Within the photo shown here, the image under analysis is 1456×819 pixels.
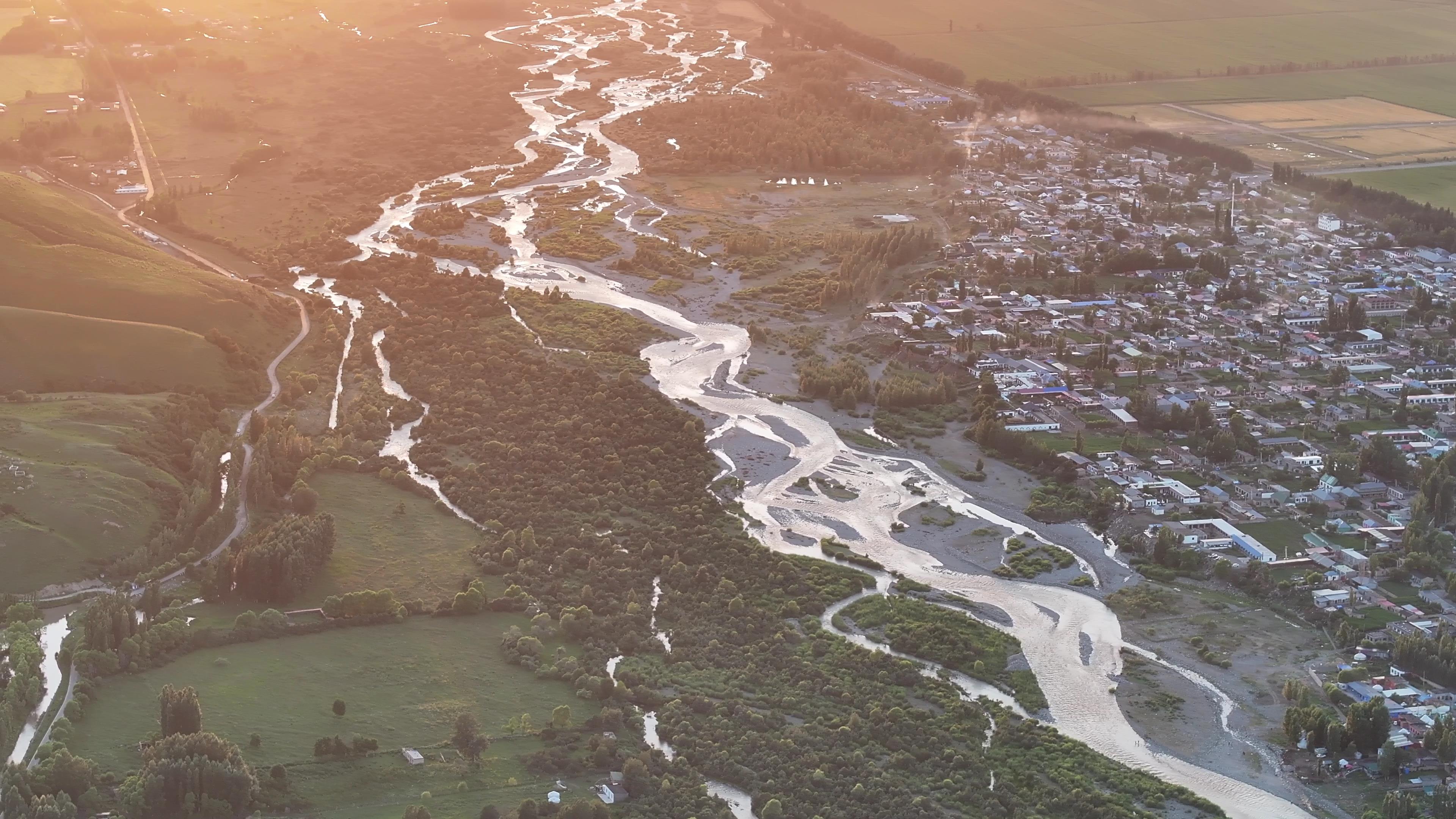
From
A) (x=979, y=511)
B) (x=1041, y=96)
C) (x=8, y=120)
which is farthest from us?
(x=1041, y=96)

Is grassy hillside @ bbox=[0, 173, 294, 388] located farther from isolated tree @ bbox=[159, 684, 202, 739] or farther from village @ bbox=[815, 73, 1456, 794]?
isolated tree @ bbox=[159, 684, 202, 739]

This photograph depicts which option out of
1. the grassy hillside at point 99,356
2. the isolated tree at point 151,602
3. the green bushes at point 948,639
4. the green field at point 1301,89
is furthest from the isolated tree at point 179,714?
the green field at point 1301,89

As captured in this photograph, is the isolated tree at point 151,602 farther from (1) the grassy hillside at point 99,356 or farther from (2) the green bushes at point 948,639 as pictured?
(2) the green bushes at point 948,639

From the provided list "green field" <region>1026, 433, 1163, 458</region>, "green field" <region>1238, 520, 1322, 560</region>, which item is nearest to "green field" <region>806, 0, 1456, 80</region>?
"green field" <region>1026, 433, 1163, 458</region>

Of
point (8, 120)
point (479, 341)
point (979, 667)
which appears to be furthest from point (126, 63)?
point (979, 667)

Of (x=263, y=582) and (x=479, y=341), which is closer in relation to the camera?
(x=263, y=582)

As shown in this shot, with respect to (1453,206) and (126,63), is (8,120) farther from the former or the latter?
(1453,206)
